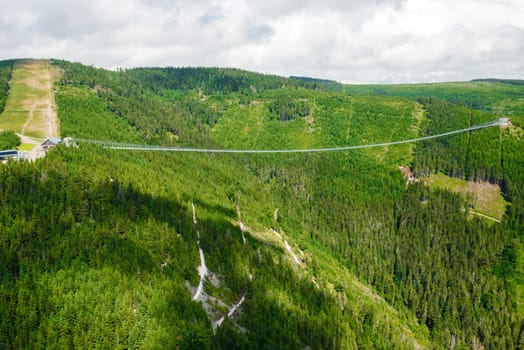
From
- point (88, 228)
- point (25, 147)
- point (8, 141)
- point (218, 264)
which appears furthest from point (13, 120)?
point (218, 264)

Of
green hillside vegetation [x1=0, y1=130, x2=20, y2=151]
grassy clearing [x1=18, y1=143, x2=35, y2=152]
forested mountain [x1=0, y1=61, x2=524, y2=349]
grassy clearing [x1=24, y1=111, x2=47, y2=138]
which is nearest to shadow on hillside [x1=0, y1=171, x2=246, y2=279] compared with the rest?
forested mountain [x1=0, y1=61, x2=524, y2=349]

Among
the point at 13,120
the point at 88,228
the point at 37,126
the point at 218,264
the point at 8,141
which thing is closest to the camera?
the point at 88,228

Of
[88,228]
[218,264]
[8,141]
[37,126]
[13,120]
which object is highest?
[13,120]

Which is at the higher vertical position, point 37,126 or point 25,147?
point 37,126

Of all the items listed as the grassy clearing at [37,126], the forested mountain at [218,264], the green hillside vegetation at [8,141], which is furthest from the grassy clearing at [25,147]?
the forested mountain at [218,264]

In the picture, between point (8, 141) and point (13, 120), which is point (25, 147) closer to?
point (8, 141)

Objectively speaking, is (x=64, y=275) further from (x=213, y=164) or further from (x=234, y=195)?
(x=213, y=164)

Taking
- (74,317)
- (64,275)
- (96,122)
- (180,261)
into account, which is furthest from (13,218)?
(96,122)

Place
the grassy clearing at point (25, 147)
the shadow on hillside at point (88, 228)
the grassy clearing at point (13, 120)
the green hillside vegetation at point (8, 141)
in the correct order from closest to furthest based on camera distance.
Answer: the shadow on hillside at point (88, 228) < the green hillside vegetation at point (8, 141) < the grassy clearing at point (25, 147) < the grassy clearing at point (13, 120)

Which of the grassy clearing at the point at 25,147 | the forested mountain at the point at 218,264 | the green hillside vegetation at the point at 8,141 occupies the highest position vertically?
the green hillside vegetation at the point at 8,141

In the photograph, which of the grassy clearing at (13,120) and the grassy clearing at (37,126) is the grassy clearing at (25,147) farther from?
the grassy clearing at (13,120)

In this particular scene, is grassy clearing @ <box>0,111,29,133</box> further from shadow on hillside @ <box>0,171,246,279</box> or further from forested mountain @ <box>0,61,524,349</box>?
shadow on hillside @ <box>0,171,246,279</box>
